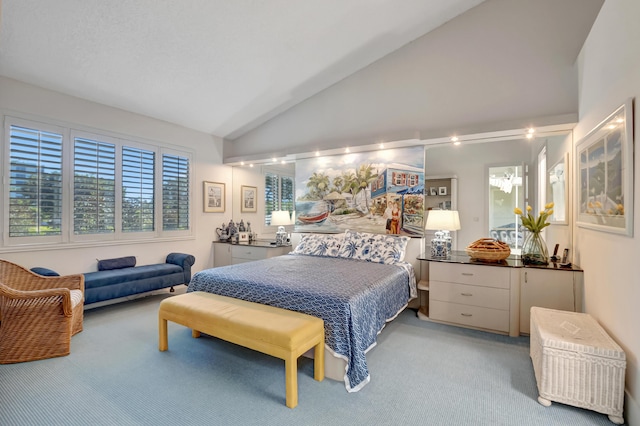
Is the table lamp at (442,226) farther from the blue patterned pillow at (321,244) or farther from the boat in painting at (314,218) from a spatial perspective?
the boat in painting at (314,218)

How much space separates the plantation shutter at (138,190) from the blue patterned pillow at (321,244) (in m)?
2.38

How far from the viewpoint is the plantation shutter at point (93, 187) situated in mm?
4121

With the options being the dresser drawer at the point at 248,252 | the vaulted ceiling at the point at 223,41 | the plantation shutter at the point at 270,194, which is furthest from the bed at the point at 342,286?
the plantation shutter at the point at 270,194

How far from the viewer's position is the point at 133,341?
3172mm

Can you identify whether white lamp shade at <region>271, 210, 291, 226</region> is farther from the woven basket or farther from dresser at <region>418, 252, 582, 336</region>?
the woven basket

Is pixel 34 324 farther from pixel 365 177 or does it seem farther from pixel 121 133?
pixel 365 177

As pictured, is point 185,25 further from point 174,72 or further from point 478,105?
point 478,105

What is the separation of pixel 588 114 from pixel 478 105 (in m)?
1.16

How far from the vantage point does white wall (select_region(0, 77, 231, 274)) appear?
146 inches

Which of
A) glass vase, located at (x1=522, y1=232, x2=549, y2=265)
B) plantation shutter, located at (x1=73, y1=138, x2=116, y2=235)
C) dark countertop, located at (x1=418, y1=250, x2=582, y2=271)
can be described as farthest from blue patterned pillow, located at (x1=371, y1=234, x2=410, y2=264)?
A: plantation shutter, located at (x1=73, y1=138, x2=116, y2=235)

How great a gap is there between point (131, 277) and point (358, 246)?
304cm

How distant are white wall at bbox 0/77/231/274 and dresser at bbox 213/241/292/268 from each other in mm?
178

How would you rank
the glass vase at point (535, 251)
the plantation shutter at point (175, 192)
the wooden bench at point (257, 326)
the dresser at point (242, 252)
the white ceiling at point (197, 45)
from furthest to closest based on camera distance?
1. the dresser at point (242, 252)
2. the plantation shutter at point (175, 192)
3. the glass vase at point (535, 251)
4. the white ceiling at point (197, 45)
5. the wooden bench at point (257, 326)

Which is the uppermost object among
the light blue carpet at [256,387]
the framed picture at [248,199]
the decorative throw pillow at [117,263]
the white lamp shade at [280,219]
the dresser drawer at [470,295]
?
the framed picture at [248,199]
